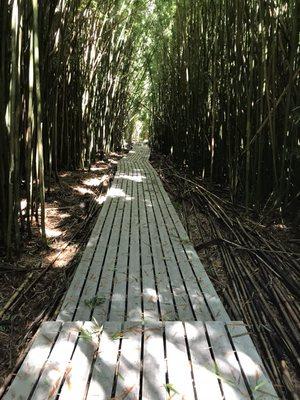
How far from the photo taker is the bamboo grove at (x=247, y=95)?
9.00 ft

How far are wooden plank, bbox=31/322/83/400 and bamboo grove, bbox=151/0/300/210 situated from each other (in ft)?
5.81

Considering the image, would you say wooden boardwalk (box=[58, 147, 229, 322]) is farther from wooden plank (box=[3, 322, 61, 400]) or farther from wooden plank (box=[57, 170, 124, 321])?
wooden plank (box=[3, 322, 61, 400])

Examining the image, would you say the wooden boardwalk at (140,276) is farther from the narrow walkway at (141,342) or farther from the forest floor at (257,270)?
the forest floor at (257,270)

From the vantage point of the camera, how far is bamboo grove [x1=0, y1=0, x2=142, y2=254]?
6.74 ft

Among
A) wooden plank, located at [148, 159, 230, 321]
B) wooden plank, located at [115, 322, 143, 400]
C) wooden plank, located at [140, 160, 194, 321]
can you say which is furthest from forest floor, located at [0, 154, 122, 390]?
wooden plank, located at [148, 159, 230, 321]

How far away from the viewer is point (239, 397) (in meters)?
1.20

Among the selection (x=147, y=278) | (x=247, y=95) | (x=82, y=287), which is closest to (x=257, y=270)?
(x=147, y=278)

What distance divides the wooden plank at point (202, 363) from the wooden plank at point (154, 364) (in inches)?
3.8

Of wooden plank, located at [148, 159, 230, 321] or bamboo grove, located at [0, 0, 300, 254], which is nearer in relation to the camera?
wooden plank, located at [148, 159, 230, 321]

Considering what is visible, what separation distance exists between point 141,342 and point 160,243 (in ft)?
3.84

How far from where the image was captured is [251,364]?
52.4 inches

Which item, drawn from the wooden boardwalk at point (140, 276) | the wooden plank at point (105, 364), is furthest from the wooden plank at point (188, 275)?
the wooden plank at point (105, 364)

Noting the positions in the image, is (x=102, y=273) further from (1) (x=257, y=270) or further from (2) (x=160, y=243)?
(1) (x=257, y=270)

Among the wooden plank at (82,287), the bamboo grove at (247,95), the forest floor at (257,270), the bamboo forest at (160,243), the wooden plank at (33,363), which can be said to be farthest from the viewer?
the bamboo grove at (247,95)
